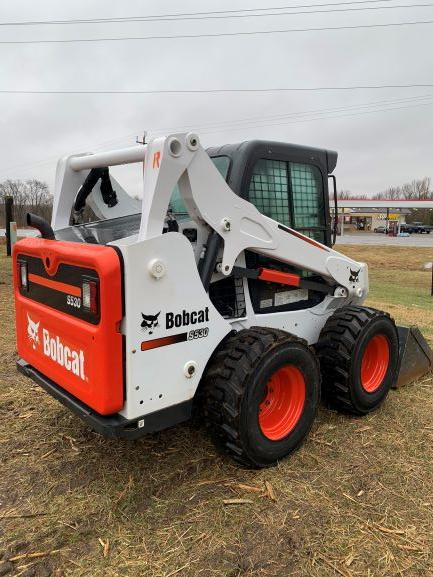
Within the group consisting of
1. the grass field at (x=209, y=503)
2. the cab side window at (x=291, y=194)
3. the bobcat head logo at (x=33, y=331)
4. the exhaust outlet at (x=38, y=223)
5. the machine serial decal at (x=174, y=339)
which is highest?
the cab side window at (x=291, y=194)

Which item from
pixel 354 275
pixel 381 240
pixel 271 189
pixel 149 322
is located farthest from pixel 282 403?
pixel 381 240

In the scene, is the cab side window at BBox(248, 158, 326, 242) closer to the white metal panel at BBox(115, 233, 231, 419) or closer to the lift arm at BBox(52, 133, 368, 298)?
the lift arm at BBox(52, 133, 368, 298)

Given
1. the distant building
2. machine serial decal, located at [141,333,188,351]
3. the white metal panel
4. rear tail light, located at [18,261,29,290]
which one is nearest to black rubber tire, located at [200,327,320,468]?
the white metal panel

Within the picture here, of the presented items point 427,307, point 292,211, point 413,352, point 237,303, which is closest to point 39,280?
point 237,303

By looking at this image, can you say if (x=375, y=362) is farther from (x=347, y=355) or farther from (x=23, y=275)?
(x=23, y=275)

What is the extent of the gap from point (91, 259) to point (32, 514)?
1.51 metres

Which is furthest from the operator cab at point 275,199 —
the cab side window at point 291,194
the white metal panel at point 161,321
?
the white metal panel at point 161,321

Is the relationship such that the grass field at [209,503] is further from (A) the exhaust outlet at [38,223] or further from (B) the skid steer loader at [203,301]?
(A) the exhaust outlet at [38,223]

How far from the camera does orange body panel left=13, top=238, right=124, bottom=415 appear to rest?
248 centimetres

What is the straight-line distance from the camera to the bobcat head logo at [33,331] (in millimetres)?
3307

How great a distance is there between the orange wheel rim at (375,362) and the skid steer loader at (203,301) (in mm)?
13

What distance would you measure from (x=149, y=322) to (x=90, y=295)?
0.35 m

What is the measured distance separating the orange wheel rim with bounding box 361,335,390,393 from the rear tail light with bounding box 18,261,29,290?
2.76 metres

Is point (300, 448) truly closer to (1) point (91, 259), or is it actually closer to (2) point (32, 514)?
(2) point (32, 514)
